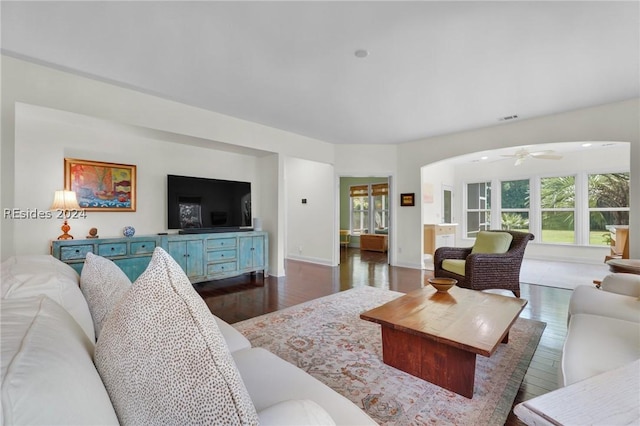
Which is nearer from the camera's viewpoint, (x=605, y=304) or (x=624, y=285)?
(x=605, y=304)

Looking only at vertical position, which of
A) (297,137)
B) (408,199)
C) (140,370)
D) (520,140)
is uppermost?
(297,137)

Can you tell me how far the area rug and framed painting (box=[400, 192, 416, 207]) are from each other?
3.24 metres

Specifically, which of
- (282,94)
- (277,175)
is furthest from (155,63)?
(277,175)

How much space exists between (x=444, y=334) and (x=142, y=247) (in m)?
3.61

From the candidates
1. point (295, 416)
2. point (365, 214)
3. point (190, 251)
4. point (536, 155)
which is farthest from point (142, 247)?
point (365, 214)

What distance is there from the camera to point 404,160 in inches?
236

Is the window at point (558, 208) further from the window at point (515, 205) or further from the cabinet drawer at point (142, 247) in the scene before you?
the cabinet drawer at point (142, 247)

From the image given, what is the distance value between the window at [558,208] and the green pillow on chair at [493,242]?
171 inches

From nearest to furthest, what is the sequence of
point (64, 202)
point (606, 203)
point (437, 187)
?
point (64, 202)
point (606, 203)
point (437, 187)

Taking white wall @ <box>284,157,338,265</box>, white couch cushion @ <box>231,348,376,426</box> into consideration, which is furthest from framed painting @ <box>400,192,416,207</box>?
white couch cushion @ <box>231,348,376,426</box>

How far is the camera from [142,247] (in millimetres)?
3646

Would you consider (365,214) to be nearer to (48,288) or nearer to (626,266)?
(626,266)

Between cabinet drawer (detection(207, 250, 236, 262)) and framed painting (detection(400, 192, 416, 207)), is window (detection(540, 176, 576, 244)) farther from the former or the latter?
cabinet drawer (detection(207, 250, 236, 262))

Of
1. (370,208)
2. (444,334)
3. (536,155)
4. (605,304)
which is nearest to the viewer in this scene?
(444,334)
